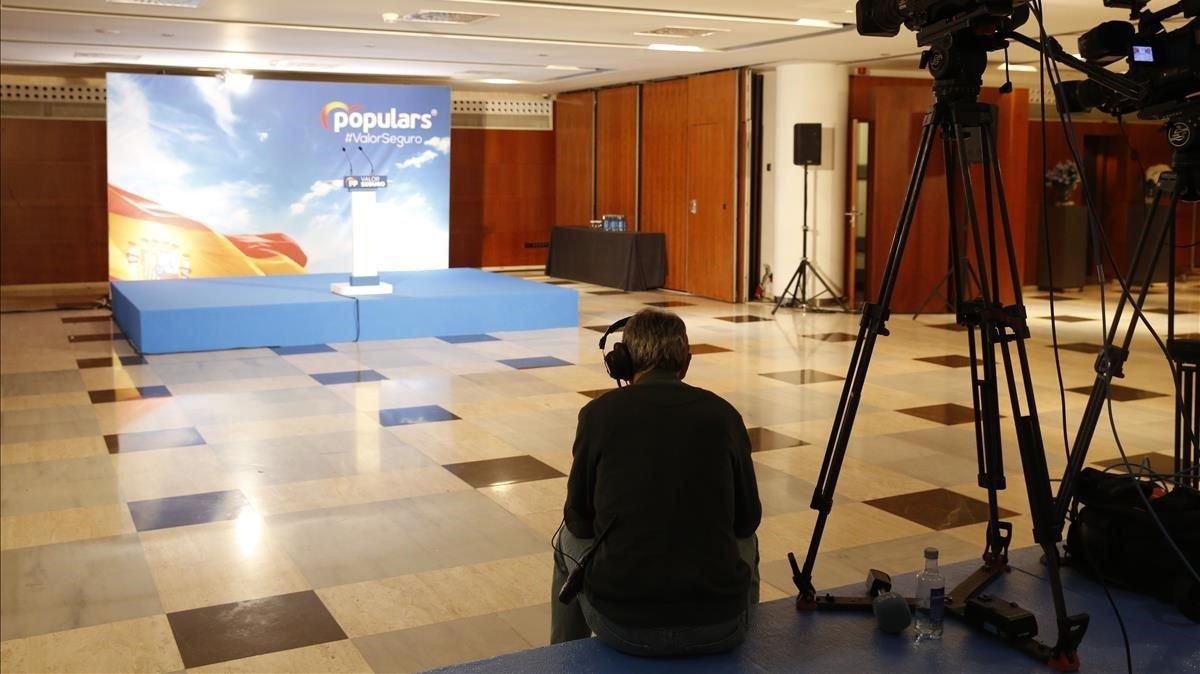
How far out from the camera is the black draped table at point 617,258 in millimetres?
13672

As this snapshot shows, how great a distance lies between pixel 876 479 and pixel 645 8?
4.20 metres

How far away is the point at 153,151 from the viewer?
12891 mm

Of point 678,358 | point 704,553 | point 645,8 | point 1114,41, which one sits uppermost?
point 645,8

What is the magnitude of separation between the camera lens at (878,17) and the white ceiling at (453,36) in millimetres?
5213

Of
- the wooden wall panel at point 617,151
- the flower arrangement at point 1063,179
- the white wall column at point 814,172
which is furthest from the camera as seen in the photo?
the wooden wall panel at point 617,151

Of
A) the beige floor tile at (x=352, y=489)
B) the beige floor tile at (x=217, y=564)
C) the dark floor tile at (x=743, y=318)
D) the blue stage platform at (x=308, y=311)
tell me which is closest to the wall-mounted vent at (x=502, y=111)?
the blue stage platform at (x=308, y=311)

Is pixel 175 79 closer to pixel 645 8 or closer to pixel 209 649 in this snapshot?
pixel 645 8

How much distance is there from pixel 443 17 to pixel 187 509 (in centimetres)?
526

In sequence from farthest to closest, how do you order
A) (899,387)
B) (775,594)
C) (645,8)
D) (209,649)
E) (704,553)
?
(645,8) → (899,387) → (775,594) → (209,649) → (704,553)

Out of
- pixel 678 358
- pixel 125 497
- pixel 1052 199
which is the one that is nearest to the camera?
pixel 678 358

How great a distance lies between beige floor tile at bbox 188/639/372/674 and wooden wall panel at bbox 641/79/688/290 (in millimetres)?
10374

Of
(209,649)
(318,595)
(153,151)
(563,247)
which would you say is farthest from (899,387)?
(153,151)

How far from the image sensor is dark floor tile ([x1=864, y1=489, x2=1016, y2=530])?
4645 millimetres

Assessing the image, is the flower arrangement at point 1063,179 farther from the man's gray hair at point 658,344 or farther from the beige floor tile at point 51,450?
the man's gray hair at point 658,344
